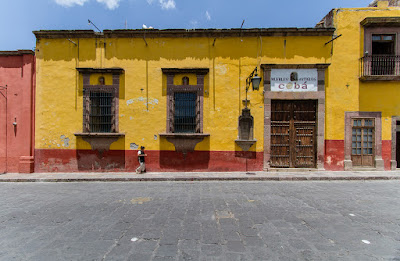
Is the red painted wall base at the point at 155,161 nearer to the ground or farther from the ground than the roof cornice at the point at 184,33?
nearer to the ground

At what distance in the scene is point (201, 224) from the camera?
149 inches

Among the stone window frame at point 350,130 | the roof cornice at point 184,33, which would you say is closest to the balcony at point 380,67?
the stone window frame at point 350,130

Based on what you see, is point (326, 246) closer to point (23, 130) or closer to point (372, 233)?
point (372, 233)

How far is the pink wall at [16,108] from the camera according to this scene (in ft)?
30.6

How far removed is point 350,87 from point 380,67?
174 cm

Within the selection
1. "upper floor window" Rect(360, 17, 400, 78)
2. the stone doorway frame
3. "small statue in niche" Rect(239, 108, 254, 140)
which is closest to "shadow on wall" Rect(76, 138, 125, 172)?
"small statue in niche" Rect(239, 108, 254, 140)

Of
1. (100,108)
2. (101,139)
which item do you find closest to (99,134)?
(101,139)

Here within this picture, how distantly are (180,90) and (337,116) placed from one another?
7678 millimetres

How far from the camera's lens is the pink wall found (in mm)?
9312

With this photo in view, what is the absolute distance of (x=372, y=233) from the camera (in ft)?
11.3

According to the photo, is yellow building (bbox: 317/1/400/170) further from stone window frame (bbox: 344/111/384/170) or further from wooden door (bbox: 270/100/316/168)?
wooden door (bbox: 270/100/316/168)

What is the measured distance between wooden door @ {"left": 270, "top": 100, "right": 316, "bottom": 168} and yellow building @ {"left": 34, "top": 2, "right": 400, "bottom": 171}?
0.05m

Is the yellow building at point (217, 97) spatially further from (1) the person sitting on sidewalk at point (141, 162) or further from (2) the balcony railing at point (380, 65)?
(1) the person sitting on sidewalk at point (141, 162)

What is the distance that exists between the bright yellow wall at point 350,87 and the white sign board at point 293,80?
920 millimetres
